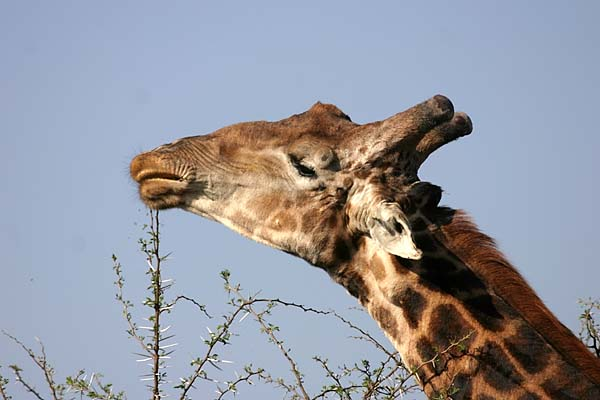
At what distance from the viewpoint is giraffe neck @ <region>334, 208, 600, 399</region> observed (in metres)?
6.52

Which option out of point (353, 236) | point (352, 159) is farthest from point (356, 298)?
point (352, 159)

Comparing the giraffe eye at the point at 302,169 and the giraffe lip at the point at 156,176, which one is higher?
the giraffe lip at the point at 156,176

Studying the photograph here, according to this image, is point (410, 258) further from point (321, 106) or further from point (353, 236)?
point (321, 106)

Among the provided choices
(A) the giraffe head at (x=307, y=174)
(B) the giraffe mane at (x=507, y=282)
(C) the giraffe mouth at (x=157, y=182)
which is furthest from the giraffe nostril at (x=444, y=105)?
(C) the giraffe mouth at (x=157, y=182)

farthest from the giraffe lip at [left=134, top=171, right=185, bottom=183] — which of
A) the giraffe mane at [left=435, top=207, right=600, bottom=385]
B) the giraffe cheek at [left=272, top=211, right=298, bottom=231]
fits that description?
the giraffe mane at [left=435, top=207, right=600, bottom=385]

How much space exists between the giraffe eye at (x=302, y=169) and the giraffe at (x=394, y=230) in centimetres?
1

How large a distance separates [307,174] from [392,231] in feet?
3.40

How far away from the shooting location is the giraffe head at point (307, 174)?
7434 mm

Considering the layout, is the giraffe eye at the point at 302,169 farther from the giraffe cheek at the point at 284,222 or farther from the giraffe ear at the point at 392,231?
the giraffe ear at the point at 392,231

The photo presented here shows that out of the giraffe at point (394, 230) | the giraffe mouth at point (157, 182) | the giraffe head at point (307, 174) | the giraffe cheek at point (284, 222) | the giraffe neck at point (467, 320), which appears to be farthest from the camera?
the giraffe mouth at point (157, 182)

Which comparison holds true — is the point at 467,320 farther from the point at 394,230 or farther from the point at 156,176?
the point at 156,176

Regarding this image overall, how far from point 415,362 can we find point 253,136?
217cm

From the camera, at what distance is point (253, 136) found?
26.1 ft

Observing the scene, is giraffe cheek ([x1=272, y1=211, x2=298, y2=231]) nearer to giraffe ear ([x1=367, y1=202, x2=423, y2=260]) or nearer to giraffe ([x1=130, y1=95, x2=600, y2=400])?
giraffe ([x1=130, y1=95, x2=600, y2=400])
